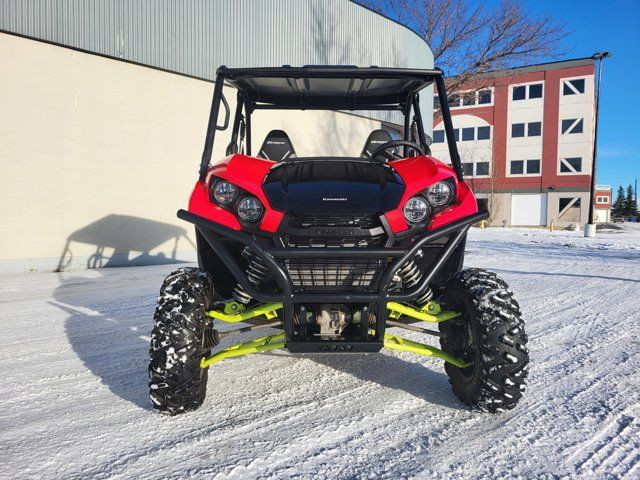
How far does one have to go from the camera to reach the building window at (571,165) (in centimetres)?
4172

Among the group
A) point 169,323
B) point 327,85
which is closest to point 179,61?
point 327,85

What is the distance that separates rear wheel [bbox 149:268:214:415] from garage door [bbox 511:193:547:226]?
152 ft

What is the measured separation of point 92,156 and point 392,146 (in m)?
8.17

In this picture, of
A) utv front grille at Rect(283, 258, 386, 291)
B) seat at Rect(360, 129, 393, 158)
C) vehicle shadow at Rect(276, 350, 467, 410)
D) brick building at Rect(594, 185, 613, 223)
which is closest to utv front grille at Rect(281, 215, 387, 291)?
utv front grille at Rect(283, 258, 386, 291)

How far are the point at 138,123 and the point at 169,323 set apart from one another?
876 cm

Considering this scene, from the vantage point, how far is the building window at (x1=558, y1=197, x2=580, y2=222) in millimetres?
42188

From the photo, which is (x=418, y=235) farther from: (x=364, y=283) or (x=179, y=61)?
(x=179, y=61)

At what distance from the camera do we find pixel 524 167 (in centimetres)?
4403

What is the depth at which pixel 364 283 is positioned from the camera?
7.50 feet

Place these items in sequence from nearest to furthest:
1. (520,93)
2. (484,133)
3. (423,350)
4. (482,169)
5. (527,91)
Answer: (423,350) → (527,91) → (520,93) → (484,133) → (482,169)

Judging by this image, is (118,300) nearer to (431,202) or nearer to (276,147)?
(276,147)

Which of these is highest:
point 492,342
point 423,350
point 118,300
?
point 492,342

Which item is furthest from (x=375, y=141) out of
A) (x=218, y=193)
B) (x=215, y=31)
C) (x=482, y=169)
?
(x=482, y=169)

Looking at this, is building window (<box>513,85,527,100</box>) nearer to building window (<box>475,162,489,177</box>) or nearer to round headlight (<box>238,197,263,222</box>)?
building window (<box>475,162,489,177</box>)
